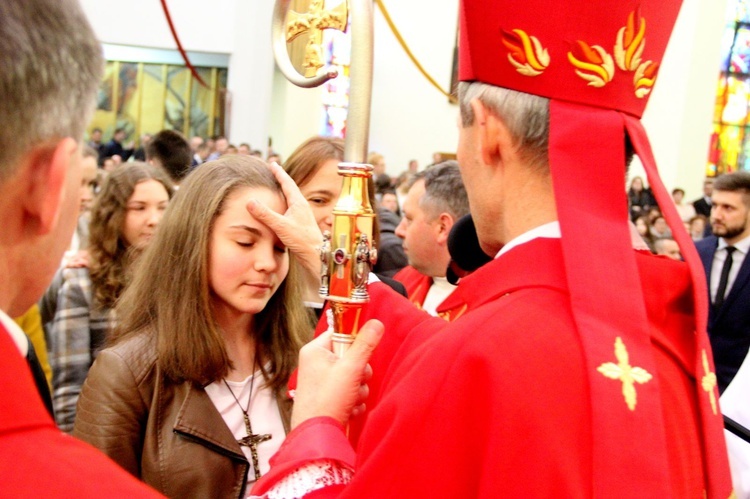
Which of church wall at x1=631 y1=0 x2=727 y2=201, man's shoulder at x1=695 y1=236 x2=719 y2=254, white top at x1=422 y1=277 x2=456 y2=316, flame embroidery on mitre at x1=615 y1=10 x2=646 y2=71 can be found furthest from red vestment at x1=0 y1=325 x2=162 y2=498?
church wall at x1=631 y1=0 x2=727 y2=201

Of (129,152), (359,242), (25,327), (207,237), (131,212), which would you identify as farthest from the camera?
(129,152)

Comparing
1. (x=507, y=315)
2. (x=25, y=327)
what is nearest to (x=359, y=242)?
(x=507, y=315)

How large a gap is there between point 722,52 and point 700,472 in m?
18.2

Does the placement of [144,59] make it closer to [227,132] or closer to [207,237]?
[227,132]

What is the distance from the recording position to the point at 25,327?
3.26 metres

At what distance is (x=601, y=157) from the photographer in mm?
1435

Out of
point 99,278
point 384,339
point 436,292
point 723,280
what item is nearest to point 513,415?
point 384,339

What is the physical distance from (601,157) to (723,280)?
169 inches

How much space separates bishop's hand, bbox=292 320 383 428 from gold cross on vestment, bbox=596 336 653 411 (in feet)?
1.55

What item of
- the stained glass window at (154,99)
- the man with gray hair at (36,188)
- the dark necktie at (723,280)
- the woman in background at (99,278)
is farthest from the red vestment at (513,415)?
the stained glass window at (154,99)

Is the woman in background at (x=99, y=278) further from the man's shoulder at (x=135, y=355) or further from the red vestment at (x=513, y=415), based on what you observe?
the red vestment at (x=513, y=415)

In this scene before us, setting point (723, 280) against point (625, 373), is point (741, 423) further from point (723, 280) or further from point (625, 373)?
point (723, 280)

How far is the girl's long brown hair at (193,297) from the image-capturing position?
2.13 meters

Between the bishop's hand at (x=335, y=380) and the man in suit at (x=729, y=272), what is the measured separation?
3649 millimetres
